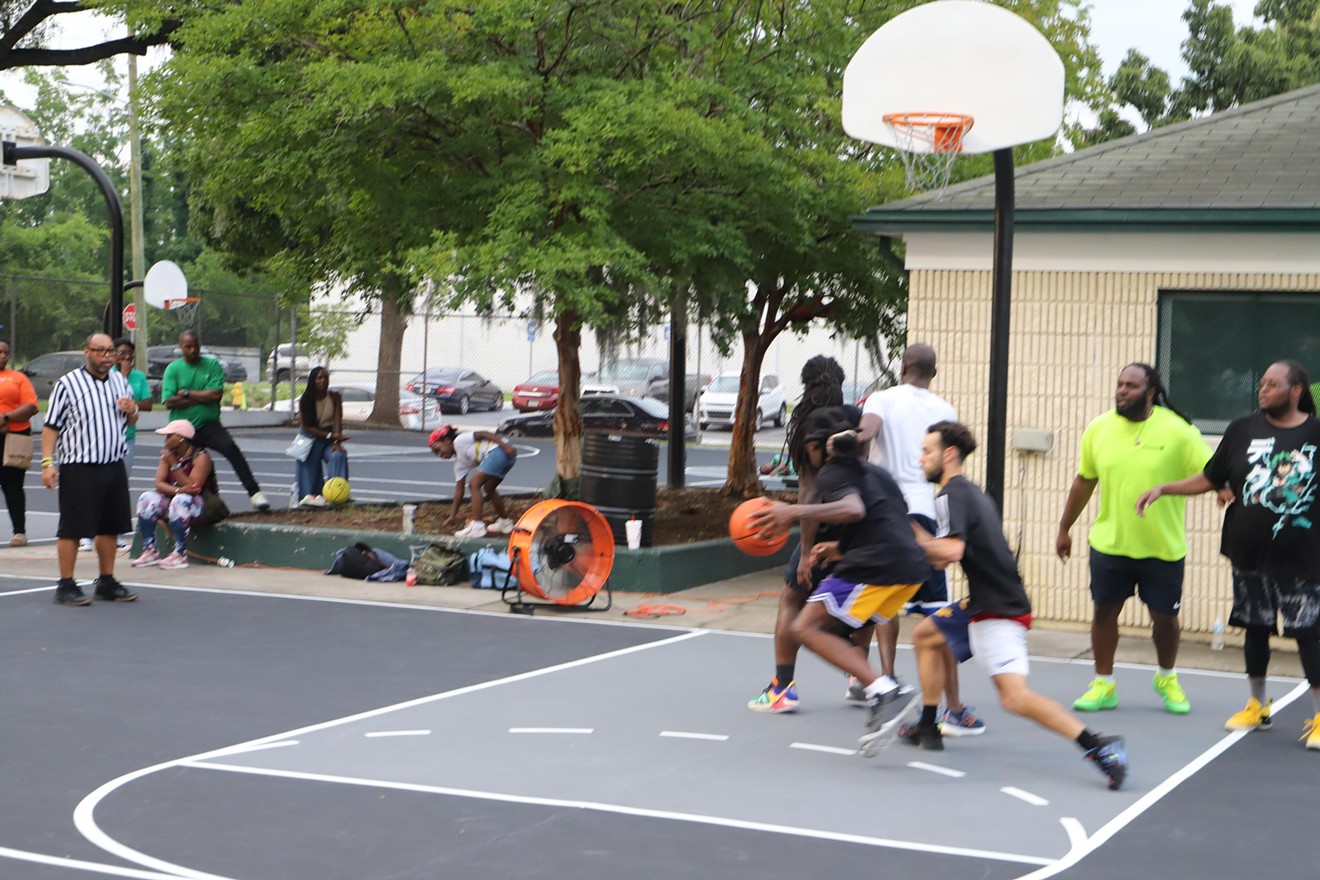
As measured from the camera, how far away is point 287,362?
1839 inches

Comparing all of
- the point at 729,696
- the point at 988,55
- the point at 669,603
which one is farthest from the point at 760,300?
the point at 729,696

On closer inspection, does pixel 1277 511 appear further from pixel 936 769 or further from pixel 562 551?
pixel 562 551

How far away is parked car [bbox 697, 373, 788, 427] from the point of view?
42.3 meters

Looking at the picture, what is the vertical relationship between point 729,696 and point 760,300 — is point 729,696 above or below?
below

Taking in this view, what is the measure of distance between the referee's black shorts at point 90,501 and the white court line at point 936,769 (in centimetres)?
685

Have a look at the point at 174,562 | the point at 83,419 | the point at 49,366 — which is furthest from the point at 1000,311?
the point at 49,366

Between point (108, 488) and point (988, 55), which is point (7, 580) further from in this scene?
point (988, 55)

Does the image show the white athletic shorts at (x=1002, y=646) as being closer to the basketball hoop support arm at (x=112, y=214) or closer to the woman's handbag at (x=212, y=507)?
the woman's handbag at (x=212, y=507)

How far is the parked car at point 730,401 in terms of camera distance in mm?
42281

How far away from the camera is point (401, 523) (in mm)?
16234

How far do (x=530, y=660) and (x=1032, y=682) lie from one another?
10.5 feet

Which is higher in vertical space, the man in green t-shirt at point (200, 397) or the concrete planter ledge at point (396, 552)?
the man in green t-shirt at point (200, 397)

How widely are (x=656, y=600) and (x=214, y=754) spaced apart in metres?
5.88

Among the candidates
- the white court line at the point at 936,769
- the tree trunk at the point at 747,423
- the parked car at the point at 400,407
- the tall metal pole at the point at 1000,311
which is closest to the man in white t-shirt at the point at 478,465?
the tree trunk at the point at 747,423
